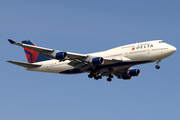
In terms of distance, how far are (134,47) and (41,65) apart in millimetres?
17291

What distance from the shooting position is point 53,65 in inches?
2034

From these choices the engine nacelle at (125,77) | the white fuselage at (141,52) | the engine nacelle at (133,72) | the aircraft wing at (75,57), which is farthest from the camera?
the engine nacelle at (125,77)

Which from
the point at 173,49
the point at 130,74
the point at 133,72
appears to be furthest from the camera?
the point at 130,74

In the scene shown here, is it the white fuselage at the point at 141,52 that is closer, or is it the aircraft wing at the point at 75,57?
the aircraft wing at the point at 75,57

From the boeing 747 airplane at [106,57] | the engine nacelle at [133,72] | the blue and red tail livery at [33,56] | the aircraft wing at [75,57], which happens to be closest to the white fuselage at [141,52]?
the boeing 747 airplane at [106,57]

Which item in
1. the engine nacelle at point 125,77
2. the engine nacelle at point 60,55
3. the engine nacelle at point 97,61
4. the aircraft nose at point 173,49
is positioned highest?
the aircraft nose at point 173,49

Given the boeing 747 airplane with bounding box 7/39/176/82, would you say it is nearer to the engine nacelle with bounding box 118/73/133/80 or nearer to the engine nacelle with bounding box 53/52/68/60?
the engine nacelle with bounding box 53/52/68/60

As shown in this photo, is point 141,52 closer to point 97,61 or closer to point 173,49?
point 173,49

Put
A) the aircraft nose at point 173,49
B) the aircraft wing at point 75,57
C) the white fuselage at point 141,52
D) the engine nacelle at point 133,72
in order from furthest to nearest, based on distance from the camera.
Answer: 1. the engine nacelle at point 133,72
2. the white fuselage at point 141,52
3. the aircraft nose at point 173,49
4. the aircraft wing at point 75,57

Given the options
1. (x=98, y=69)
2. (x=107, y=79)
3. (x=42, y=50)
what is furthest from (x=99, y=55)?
(x=42, y=50)

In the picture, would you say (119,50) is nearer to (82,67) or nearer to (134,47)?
(134,47)

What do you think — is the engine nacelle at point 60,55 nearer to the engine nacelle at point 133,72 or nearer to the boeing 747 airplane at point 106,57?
the boeing 747 airplane at point 106,57

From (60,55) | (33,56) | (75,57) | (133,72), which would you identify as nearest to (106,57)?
(75,57)

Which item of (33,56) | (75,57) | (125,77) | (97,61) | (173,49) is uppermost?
(33,56)
